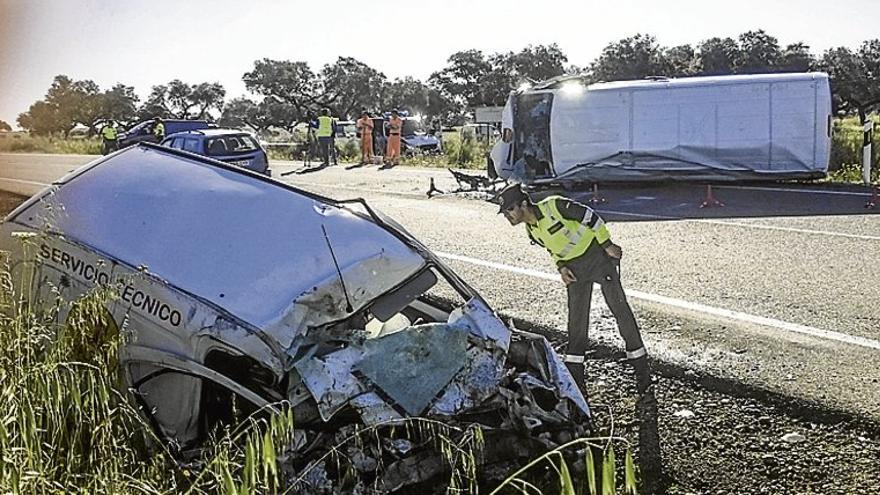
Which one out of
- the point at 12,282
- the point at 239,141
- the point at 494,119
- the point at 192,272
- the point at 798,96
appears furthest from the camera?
the point at 494,119

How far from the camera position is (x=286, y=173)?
888 inches

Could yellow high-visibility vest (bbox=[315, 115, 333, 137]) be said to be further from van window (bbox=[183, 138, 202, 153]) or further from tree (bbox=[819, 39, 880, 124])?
tree (bbox=[819, 39, 880, 124])

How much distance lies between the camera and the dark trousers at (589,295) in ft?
18.0

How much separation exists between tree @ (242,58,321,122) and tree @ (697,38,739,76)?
2795 centimetres

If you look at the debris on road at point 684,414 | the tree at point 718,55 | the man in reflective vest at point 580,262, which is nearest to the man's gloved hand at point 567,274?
the man in reflective vest at point 580,262

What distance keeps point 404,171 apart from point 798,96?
1070 centimetres

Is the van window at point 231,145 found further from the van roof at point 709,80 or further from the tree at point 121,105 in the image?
the tree at point 121,105

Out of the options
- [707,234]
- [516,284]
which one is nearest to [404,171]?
[707,234]

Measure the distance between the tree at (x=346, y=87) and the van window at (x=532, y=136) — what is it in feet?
160

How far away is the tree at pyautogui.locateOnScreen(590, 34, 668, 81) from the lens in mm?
46312

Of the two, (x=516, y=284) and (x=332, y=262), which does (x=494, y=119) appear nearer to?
(x=516, y=284)

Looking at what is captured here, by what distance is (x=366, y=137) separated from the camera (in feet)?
84.1

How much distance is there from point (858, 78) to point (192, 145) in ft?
108

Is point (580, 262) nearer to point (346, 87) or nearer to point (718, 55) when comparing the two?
point (718, 55)
